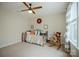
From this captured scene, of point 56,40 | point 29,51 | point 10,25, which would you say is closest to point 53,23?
point 56,40

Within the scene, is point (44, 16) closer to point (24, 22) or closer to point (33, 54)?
point (24, 22)

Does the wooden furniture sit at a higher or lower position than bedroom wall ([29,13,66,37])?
lower

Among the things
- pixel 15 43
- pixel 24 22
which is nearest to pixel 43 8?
pixel 24 22

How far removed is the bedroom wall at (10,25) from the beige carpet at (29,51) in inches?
3.4

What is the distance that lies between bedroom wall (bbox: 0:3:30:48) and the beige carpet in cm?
9

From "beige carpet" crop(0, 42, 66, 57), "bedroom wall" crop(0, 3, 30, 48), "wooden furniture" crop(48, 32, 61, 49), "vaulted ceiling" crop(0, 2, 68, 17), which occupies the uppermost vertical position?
"vaulted ceiling" crop(0, 2, 68, 17)

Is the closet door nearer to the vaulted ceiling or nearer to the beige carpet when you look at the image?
the vaulted ceiling

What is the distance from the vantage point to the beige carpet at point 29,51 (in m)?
1.67

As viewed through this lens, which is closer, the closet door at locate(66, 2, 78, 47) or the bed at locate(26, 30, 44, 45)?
the closet door at locate(66, 2, 78, 47)

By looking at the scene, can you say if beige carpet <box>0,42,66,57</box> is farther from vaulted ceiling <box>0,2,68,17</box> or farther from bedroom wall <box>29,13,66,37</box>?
vaulted ceiling <box>0,2,68,17</box>

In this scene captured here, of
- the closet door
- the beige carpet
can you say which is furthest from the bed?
the closet door

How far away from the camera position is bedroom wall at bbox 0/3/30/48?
5.57ft

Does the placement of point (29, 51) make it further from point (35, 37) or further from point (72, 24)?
point (72, 24)

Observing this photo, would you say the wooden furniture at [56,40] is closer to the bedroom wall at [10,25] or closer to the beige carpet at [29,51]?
the beige carpet at [29,51]
